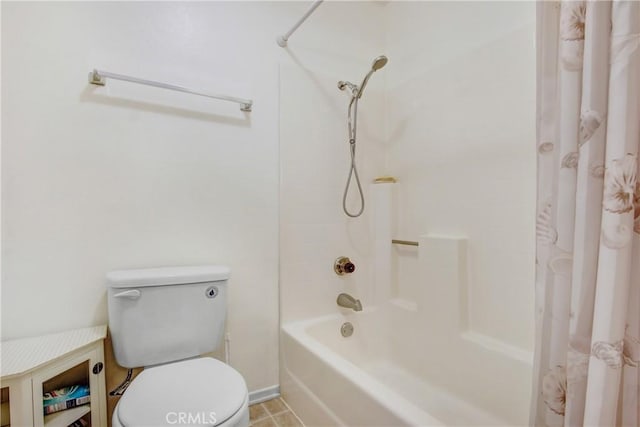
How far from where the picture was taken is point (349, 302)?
1816 mm

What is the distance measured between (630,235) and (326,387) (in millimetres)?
1121

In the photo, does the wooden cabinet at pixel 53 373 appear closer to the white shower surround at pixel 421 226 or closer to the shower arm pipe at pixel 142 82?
the white shower surround at pixel 421 226

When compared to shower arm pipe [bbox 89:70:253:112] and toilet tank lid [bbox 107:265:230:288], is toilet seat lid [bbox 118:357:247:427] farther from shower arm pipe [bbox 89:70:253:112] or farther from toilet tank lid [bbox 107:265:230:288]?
shower arm pipe [bbox 89:70:253:112]

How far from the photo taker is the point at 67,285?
4.26 ft

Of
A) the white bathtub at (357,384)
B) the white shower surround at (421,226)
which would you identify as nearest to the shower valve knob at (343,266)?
the white shower surround at (421,226)

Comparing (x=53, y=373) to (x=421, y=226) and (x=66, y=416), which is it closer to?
(x=66, y=416)

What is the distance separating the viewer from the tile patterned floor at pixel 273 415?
152 cm

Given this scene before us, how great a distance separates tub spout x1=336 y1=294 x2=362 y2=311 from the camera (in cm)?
178

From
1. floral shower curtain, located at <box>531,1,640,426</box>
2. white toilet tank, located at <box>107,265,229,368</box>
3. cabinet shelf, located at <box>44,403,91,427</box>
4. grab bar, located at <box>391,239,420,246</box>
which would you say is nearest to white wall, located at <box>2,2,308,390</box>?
white toilet tank, located at <box>107,265,229,368</box>

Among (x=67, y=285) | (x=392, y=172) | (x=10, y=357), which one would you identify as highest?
(x=392, y=172)

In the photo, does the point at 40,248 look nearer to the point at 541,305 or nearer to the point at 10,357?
the point at 10,357

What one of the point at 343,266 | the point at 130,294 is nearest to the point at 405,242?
the point at 343,266

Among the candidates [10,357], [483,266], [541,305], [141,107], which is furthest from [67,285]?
[483,266]

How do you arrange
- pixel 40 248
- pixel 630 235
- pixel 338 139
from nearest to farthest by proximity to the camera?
1. pixel 630 235
2. pixel 40 248
3. pixel 338 139
